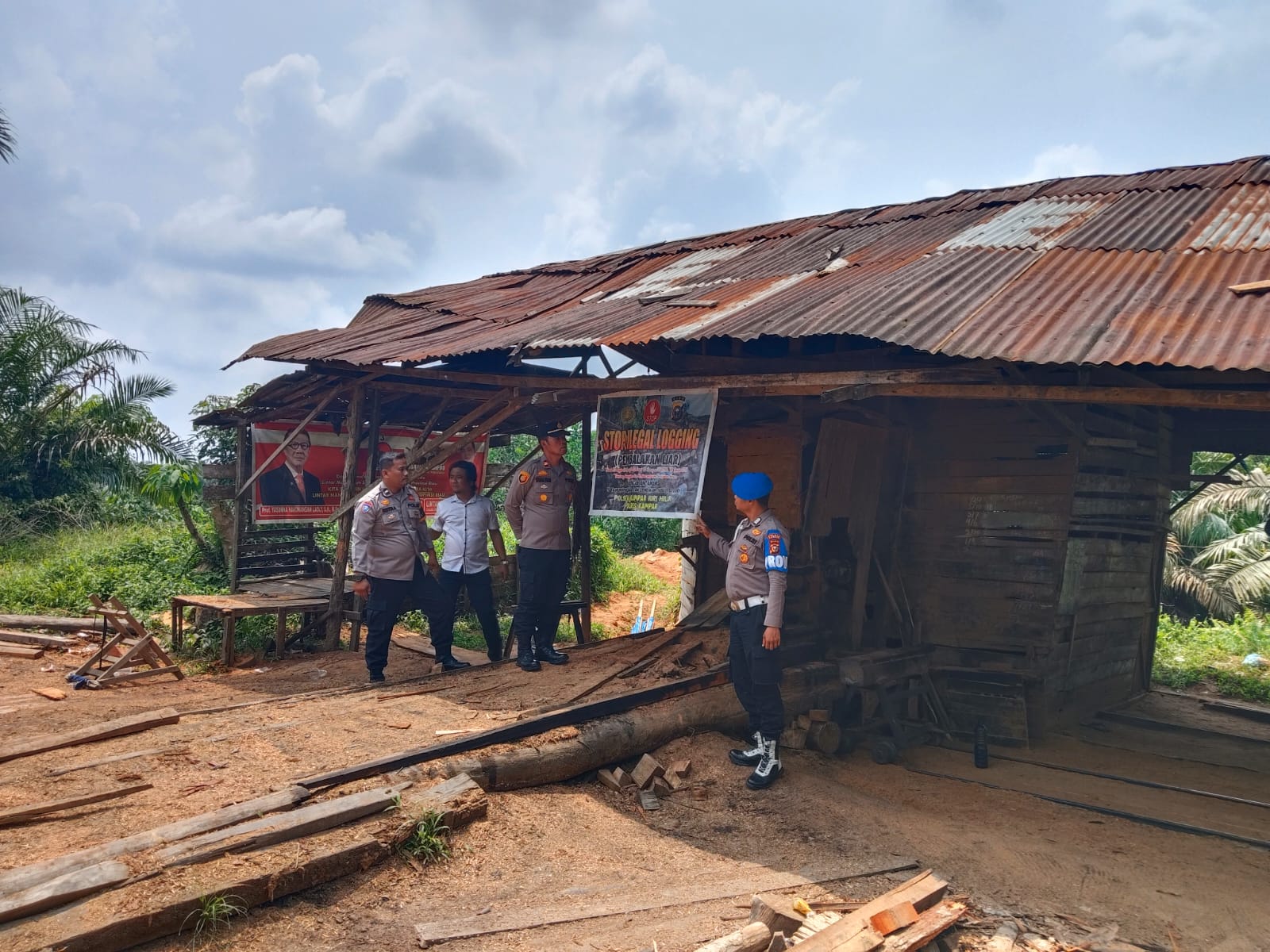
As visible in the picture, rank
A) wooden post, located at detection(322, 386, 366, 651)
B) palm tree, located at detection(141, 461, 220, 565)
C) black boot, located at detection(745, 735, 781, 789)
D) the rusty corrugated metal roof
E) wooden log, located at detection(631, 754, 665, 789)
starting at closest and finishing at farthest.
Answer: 1. the rusty corrugated metal roof
2. wooden log, located at detection(631, 754, 665, 789)
3. black boot, located at detection(745, 735, 781, 789)
4. wooden post, located at detection(322, 386, 366, 651)
5. palm tree, located at detection(141, 461, 220, 565)

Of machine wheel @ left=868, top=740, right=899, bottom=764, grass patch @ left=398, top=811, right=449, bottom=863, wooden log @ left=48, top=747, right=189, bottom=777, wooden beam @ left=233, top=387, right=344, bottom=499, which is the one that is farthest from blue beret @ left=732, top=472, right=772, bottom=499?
wooden beam @ left=233, top=387, right=344, bottom=499

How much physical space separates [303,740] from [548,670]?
85.7 inches

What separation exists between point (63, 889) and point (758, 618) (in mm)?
3966

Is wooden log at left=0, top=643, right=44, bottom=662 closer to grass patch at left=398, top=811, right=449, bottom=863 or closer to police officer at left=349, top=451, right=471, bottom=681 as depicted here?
police officer at left=349, top=451, right=471, bottom=681

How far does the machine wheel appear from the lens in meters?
6.84

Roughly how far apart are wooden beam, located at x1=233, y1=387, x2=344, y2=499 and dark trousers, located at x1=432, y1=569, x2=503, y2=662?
109 inches

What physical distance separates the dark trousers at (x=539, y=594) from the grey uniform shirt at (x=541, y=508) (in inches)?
3.4

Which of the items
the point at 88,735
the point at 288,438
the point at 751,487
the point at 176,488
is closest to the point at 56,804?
the point at 88,735

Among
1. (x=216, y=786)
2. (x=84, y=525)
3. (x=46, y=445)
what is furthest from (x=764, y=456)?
(x=46, y=445)

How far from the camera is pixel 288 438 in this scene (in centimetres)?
970

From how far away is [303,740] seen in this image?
5.15m

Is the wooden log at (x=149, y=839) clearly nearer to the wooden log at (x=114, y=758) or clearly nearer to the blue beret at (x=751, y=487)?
the wooden log at (x=114, y=758)

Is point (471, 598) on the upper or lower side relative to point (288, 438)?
lower

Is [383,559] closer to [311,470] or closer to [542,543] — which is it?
[542,543]
